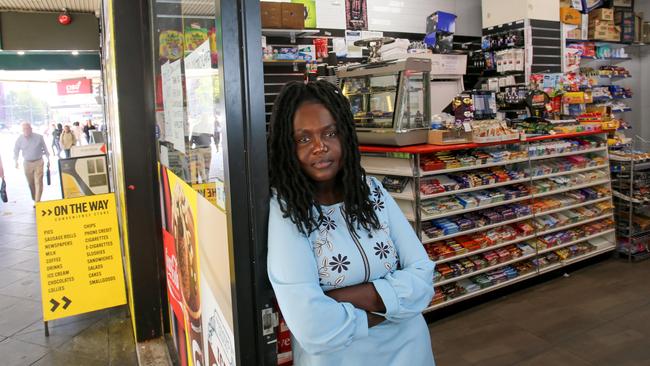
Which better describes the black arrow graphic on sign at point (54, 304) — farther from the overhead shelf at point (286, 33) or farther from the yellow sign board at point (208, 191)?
the overhead shelf at point (286, 33)

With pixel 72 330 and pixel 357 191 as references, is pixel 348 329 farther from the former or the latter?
pixel 72 330

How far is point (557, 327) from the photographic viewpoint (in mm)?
3906

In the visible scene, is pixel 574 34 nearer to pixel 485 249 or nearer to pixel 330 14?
pixel 330 14

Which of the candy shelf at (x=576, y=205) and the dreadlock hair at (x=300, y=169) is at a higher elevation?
the dreadlock hair at (x=300, y=169)

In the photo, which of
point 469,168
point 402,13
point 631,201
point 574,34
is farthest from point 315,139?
point 574,34

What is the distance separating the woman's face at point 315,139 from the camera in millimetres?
1341

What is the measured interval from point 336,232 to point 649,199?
5.49 m

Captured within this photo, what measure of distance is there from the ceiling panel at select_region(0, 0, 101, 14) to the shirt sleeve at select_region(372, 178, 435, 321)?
8666 mm

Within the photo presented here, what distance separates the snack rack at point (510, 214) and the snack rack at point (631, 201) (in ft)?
0.68

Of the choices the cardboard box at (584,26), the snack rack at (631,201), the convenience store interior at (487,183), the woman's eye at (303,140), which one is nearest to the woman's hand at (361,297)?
the woman's eye at (303,140)

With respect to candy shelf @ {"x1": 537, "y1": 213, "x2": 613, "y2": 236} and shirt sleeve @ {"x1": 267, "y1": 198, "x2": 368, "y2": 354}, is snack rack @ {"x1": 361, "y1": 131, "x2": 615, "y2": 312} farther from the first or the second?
shirt sleeve @ {"x1": 267, "y1": 198, "x2": 368, "y2": 354}

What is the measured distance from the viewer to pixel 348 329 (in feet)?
4.06

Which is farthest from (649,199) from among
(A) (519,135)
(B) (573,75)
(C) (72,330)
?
(C) (72,330)

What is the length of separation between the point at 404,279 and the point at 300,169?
0.42 m
